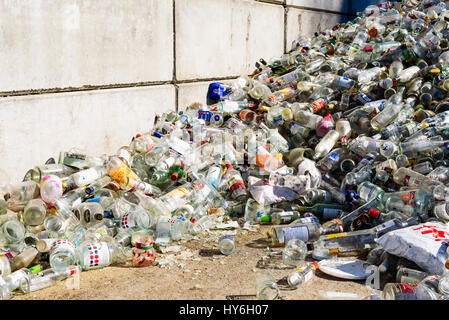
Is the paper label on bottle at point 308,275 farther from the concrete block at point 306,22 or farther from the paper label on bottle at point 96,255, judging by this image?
the concrete block at point 306,22

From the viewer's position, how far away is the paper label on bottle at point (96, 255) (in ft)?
9.57

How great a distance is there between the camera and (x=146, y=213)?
339 centimetres

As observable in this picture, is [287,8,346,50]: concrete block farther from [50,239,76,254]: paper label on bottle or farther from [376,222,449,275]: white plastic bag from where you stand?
[50,239,76,254]: paper label on bottle

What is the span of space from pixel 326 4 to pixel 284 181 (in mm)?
5652

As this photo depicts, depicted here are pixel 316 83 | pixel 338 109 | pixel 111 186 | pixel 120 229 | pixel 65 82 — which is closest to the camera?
pixel 120 229

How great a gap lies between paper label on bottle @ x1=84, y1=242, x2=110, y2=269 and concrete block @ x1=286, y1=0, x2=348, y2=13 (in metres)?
5.57

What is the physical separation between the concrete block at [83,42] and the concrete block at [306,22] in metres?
3.04

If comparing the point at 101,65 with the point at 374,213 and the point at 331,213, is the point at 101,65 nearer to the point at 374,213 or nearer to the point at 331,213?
the point at 331,213

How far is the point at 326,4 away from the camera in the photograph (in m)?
8.60
